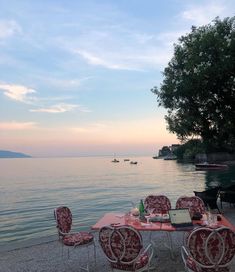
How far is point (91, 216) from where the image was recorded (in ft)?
75.0

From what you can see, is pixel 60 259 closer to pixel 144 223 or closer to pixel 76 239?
pixel 76 239

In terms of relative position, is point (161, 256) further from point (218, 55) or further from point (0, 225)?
point (0, 225)

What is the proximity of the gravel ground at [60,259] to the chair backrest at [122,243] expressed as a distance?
1887 millimetres

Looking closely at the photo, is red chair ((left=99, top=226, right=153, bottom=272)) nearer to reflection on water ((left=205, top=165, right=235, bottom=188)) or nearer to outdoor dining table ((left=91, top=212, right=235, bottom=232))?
outdoor dining table ((left=91, top=212, right=235, bottom=232))

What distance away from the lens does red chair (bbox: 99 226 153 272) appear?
5.86 m

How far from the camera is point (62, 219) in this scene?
320 inches

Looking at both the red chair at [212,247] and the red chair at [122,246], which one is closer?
the red chair at [212,247]

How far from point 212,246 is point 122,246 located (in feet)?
4.51

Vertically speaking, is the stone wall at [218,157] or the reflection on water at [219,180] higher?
the stone wall at [218,157]

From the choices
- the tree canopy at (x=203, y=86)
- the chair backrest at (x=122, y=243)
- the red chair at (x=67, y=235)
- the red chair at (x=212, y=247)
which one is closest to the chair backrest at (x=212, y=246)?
the red chair at (x=212, y=247)

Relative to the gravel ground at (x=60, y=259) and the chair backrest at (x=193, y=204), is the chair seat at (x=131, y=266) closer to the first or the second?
the gravel ground at (x=60, y=259)

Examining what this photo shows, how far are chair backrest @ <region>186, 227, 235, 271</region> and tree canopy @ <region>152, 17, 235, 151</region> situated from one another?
1044cm

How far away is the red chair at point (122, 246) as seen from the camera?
19.2ft

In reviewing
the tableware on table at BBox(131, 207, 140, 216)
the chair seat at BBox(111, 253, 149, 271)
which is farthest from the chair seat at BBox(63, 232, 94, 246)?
the chair seat at BBox(111, 253, 149, 271)
